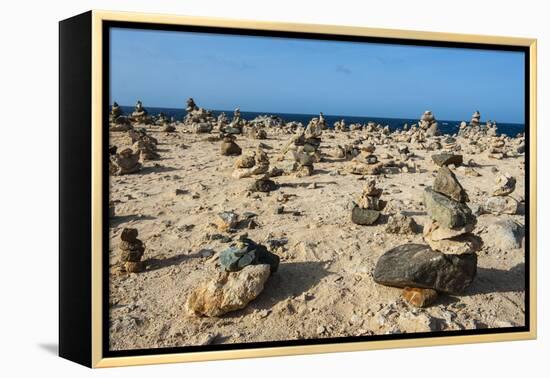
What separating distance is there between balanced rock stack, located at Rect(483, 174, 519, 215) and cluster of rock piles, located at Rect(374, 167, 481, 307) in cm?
112

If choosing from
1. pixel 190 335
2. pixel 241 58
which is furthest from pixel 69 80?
pixel 190 335

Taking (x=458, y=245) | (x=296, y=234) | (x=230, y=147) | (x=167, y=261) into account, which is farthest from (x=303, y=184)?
(x=167, y=261)

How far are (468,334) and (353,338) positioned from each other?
1.30m

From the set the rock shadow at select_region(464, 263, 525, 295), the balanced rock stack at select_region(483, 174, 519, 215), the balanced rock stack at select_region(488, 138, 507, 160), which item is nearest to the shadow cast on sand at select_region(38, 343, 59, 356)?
the rock shadow at select_region(464, 263, 525, 295)

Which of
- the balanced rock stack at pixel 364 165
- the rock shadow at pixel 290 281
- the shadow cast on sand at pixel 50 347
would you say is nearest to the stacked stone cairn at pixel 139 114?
the rock shadow at pixel 290 281

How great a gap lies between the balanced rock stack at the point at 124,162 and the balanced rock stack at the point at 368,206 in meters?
2.48

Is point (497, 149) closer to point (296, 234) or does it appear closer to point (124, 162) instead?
point (296, 234)

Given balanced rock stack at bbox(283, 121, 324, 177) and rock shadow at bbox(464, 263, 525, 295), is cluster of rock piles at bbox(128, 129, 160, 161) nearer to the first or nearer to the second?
balanced rock stack at bbox(283, 121, 324, 177)

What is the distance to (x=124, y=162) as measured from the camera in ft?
→ 21.3

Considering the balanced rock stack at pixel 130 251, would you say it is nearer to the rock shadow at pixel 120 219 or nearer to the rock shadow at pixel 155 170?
the rock shadow at pixel 120 219

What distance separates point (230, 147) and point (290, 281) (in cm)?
202

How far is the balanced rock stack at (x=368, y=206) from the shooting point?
7539 mm

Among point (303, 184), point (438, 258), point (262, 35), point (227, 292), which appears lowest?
point (227, 292)

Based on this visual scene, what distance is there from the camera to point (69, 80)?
5996 millimetres
